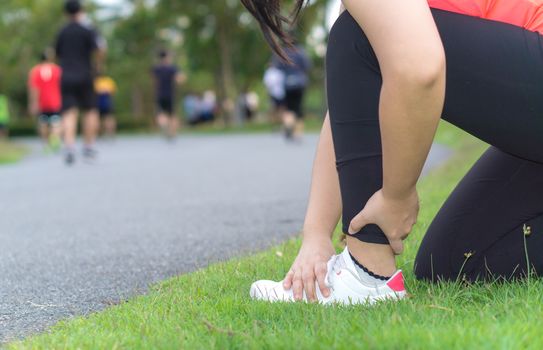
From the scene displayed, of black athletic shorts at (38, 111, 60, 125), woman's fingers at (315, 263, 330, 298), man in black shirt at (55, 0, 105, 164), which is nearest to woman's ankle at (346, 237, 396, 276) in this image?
woman's fingers at (315, 263, 330, 298)

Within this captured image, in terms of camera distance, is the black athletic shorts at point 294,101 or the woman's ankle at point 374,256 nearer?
the woman's ankle at point 374,256

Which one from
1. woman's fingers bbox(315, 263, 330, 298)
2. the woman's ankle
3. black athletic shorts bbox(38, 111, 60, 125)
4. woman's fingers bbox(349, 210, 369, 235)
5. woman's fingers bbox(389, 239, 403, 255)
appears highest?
woman's fingers bbox(349, 210, 369, 235)

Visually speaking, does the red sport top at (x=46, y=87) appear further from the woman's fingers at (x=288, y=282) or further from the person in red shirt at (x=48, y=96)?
the woman's fingers at (x=288, y=282)

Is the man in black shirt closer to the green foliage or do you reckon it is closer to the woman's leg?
the woman's leg

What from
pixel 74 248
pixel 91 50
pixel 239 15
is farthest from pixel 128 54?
pixel 74 248

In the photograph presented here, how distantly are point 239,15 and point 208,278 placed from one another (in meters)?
32.4

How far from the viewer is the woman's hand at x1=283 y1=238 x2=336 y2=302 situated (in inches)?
84.0

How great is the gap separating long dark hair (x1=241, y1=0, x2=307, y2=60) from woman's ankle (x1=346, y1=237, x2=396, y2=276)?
0.60 meters

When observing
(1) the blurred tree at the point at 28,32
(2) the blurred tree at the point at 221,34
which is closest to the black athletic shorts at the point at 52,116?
(2) the blurred tree at the point at 221,34

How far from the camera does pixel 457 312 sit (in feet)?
6.14

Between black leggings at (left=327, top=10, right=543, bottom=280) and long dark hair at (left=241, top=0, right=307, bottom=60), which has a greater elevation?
long dark hair at (left=241, top=0, right=307, bottom=60)

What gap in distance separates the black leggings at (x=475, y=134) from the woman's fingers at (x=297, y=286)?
24cm

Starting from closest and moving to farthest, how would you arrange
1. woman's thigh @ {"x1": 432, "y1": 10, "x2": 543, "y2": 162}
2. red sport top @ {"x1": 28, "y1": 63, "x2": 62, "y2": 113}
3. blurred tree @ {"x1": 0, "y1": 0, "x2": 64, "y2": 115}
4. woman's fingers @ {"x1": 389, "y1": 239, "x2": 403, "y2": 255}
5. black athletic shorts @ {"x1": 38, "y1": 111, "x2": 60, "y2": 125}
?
woman's thigh @ {"x1": 432, "y1": 10, "x2": 543, "y2": 162}, woman's fingers @ {"x1": 389, "y1": 239, "x2": 403, "y2": 255}, red sport top @ {"x1": 28, "y1": 63, "x2": 62, "y2": 113}, black athletic shorts @ {"x1": 38, "y1": 111, "x2": 60, "y2": 125}, blurred tree @ {"x1": 0, "y1": 0, "x2": 64, "y2": 115}

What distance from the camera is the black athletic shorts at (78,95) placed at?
10727 millimetres
